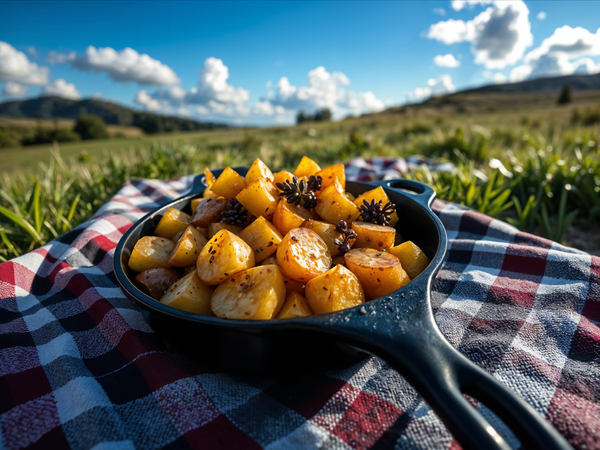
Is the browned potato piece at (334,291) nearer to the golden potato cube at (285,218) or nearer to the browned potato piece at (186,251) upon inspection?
the golden potato cube at (285,218)

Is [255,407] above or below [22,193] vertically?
below

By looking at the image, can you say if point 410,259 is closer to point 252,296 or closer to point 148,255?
point 252,296

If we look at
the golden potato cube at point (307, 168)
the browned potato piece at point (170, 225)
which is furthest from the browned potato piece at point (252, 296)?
the golden potato cube at point (307, 168)

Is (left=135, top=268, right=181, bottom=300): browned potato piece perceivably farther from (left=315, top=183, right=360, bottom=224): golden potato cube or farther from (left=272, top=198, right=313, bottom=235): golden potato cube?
(left=315, top=183, right=360, bottom=224): golden potato cube

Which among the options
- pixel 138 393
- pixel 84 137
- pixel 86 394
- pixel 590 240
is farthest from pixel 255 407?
pixel 84 137

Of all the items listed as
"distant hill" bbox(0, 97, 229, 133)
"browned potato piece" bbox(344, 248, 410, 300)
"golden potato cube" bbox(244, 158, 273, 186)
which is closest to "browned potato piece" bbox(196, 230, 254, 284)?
"browned potato piece" bbox(344, 248, 410, 300)

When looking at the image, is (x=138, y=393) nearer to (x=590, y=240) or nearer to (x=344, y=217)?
(x=344, y=217)

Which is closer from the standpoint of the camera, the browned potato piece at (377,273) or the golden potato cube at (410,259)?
the browned potato piece at (377,273)
